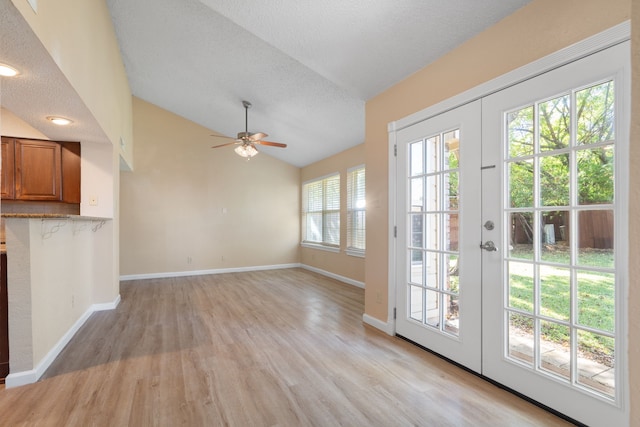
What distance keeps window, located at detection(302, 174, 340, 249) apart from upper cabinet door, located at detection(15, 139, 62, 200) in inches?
174

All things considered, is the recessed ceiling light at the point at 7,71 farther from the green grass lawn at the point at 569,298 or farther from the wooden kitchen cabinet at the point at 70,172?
the green grass lawn at the point at 569,298

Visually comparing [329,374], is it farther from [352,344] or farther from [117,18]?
[117,18]

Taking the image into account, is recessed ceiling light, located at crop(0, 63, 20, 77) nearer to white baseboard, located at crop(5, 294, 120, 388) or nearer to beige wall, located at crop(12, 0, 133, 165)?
beige wall, located at crop(12, 0, 133, 165)

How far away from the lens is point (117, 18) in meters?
3.88

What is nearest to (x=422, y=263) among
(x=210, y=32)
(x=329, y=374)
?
(x=329, y=374)

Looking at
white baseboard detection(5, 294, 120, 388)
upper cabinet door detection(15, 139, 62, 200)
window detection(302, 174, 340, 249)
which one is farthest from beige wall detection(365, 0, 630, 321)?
upper cabinet door detection(15, 139, 62, 200)

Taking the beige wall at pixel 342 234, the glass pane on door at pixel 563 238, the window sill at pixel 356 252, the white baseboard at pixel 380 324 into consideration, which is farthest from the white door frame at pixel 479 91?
the beige wall at pixel 342 234

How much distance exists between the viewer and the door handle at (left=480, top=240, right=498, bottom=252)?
2206mm

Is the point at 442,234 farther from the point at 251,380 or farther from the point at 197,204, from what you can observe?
the point at 197,204

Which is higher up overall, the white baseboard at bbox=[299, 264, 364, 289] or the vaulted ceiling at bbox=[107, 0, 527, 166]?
the vaulted ceiling at bbox=[107, 0, 527, 166]

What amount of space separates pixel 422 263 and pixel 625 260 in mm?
1433

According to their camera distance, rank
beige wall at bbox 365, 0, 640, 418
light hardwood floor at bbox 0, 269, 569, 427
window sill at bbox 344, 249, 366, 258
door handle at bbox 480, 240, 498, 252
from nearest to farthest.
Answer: beige wall at bbox 365, 0, 640, 418
light hardwood floor at bbox 0, 269, 569, 427
door handle at bbox 480, 240, 498, 252
window sill at bbox 344, 249, 366, 258

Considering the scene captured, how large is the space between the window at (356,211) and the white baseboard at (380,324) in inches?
77.9

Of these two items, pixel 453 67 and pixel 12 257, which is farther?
pixel 453 67
